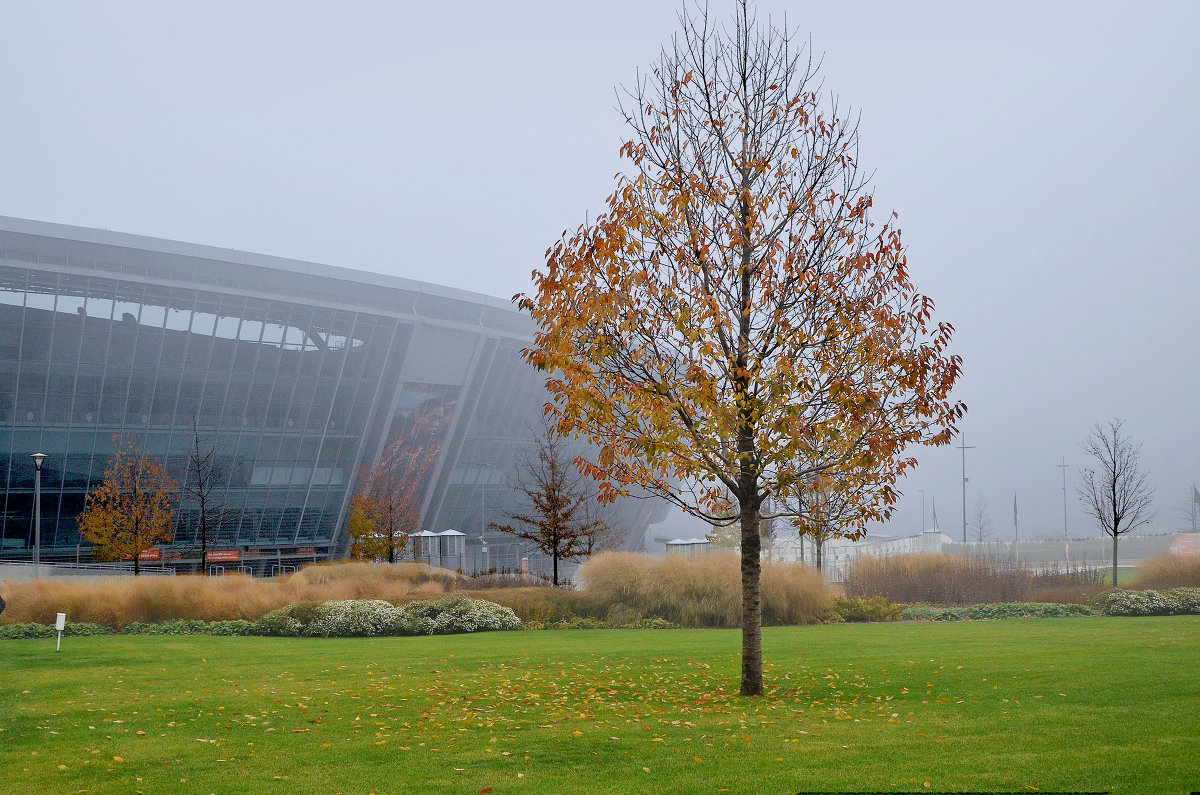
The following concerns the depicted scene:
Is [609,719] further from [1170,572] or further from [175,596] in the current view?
[1170,572]

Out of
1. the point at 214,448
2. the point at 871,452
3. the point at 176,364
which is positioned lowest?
the point at 871,452

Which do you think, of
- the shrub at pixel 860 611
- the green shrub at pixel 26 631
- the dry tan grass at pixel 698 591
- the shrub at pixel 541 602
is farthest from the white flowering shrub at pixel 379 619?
the shrub at pixel 860 611

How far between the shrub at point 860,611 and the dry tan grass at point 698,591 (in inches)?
14.8

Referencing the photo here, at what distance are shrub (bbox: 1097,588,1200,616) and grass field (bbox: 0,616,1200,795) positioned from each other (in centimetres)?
756

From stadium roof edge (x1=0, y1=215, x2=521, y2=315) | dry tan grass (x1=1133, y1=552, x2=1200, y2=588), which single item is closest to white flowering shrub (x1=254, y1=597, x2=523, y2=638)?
dry tan grass (x1=1133, y1=552, x2=1200, y2=588)

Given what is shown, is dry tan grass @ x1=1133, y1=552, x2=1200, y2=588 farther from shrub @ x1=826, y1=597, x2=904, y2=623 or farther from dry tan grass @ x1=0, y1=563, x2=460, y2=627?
dry tan grass @ x1=0, y1=563, x2=460, y2=627

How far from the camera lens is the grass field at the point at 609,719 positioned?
674cm

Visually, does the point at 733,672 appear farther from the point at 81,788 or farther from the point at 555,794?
the point at 81,788

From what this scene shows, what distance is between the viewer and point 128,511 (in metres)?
37.5

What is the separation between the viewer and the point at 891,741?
7.76 meters

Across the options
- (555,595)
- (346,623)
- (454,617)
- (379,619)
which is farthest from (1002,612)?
(346,623)

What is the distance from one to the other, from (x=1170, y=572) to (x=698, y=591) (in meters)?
15.0

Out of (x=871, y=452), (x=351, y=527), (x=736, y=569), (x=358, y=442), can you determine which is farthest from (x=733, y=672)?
(x=358, y=442)

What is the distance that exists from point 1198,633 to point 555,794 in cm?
1499
